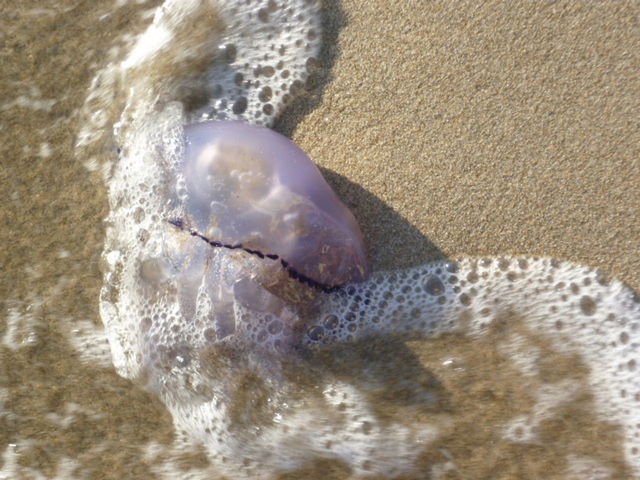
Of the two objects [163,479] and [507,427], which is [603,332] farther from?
[163,479]

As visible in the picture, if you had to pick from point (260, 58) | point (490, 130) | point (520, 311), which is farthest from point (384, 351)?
point (260, 58)

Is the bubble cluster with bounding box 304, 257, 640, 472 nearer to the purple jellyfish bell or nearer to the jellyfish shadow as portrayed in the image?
the jellyfish shadow

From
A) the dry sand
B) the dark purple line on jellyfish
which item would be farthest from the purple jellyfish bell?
the dry sand

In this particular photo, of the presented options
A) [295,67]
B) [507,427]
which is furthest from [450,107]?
[507,427]

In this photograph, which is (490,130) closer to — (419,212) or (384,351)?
(419,212)

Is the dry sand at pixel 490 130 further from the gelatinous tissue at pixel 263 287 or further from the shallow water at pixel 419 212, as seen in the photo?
the gelatinous tissue at pixel 263 287

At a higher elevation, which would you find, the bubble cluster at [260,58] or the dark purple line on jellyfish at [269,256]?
the bubble cluster at [260,58]

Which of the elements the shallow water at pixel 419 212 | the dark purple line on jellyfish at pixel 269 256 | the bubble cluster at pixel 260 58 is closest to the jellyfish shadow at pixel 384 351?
the shallow water at pixel 419 212
